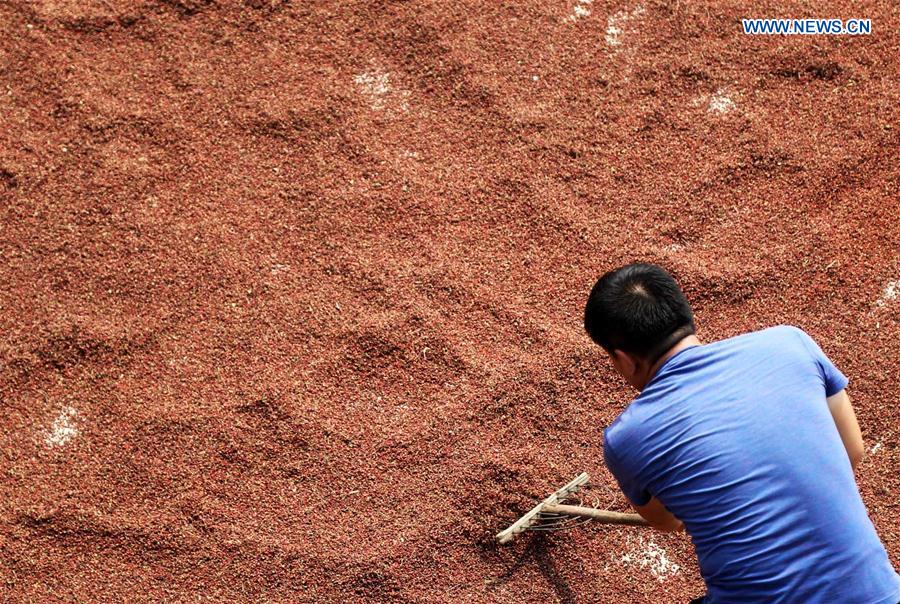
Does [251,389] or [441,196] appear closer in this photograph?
[251,389]

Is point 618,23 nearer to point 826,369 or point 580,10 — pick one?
point 580,10

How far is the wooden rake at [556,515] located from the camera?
11.2 feet

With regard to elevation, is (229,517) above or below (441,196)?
below

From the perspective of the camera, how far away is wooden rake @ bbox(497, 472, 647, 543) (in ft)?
11.2

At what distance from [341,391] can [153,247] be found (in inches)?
45.9

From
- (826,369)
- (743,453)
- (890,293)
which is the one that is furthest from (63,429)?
(890,293)

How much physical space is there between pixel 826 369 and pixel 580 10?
2680 millimetres

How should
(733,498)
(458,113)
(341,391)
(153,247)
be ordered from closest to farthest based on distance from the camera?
1. (733,498)
2. (341,391)
3. (153,247)
4. (458,113)

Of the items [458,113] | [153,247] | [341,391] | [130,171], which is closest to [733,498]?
[341,391]

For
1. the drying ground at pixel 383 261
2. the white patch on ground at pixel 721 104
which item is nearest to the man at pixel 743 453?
the drying ground at pixel 383 261

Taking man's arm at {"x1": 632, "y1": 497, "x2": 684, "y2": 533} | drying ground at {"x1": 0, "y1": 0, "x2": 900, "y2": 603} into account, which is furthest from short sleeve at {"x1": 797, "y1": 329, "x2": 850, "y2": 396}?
drying ground at {"x1": 0, "y1": 0, "x2": 900, "y2": 603}

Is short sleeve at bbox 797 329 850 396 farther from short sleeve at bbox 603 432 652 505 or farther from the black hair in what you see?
short sleeve at bbox 603 432 652 505

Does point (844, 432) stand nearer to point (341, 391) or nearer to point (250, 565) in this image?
point (341, 391)

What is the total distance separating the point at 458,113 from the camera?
14.3 feet
